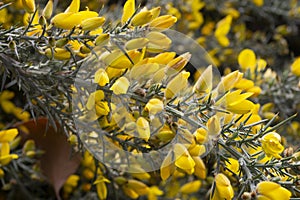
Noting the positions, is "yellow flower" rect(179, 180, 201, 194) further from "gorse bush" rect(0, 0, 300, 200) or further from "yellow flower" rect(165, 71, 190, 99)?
"yellow flower" rect(165, 71, 190, 99)

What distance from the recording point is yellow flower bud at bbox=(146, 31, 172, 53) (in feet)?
2.04

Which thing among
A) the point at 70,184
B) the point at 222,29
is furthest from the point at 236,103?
the point at 222,29

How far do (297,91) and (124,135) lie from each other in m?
0.47

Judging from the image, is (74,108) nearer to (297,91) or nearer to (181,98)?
(181,98)

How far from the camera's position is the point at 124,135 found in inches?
26.6

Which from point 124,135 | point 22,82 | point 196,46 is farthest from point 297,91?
point 22,82

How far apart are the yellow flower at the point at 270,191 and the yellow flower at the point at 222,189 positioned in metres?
0.04

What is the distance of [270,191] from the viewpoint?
21.3 inches

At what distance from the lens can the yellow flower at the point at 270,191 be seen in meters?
0.54

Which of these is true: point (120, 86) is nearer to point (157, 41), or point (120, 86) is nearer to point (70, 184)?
point (157, 41)

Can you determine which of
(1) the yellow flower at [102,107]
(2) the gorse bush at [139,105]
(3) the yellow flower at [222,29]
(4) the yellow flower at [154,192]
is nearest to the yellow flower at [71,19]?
(2) the gorse bush at [139,105]

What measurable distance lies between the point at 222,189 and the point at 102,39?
0.24 metres

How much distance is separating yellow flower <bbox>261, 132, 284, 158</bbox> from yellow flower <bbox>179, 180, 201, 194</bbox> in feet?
1.27

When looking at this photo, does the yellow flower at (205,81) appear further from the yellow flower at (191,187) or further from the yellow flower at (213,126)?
the yellow flower at (191,187)
